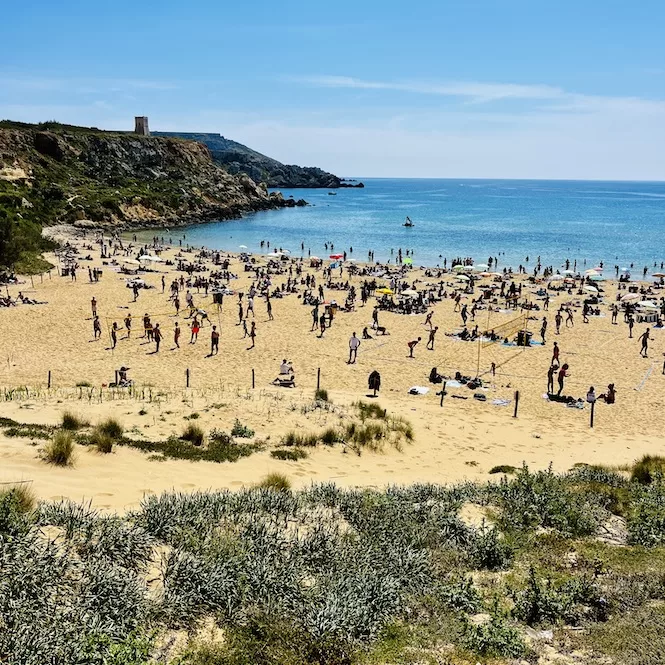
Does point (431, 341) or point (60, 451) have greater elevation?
point (60, 451)

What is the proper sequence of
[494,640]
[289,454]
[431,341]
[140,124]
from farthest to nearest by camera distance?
[140,124] → [431,341] → [289,454] → [494,640]

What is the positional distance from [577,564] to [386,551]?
89.6 inches

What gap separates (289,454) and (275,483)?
2.42 m

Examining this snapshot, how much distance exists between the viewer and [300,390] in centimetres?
1691

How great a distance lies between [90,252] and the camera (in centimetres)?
4850

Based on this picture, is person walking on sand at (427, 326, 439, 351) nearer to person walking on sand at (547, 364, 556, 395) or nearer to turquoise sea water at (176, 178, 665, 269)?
person walking on sand at (547, 364, 556, 395)

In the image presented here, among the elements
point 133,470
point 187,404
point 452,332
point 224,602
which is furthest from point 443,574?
point 452,332

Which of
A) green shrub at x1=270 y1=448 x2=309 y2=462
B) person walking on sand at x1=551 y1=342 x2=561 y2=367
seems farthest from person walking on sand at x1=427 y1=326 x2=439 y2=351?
green shrub at x1=270 y1=448 x2=309 y2=462

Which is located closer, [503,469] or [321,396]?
[503,469]

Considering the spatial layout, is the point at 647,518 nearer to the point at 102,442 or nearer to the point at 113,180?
the point at 102,442

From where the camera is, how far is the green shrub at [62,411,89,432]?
11156 millimetres

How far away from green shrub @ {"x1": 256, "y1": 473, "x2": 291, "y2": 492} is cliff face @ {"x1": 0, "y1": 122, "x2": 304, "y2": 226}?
4862 cm

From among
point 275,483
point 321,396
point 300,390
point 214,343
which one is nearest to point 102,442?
point 275,483

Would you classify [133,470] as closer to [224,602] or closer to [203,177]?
[224,602]
